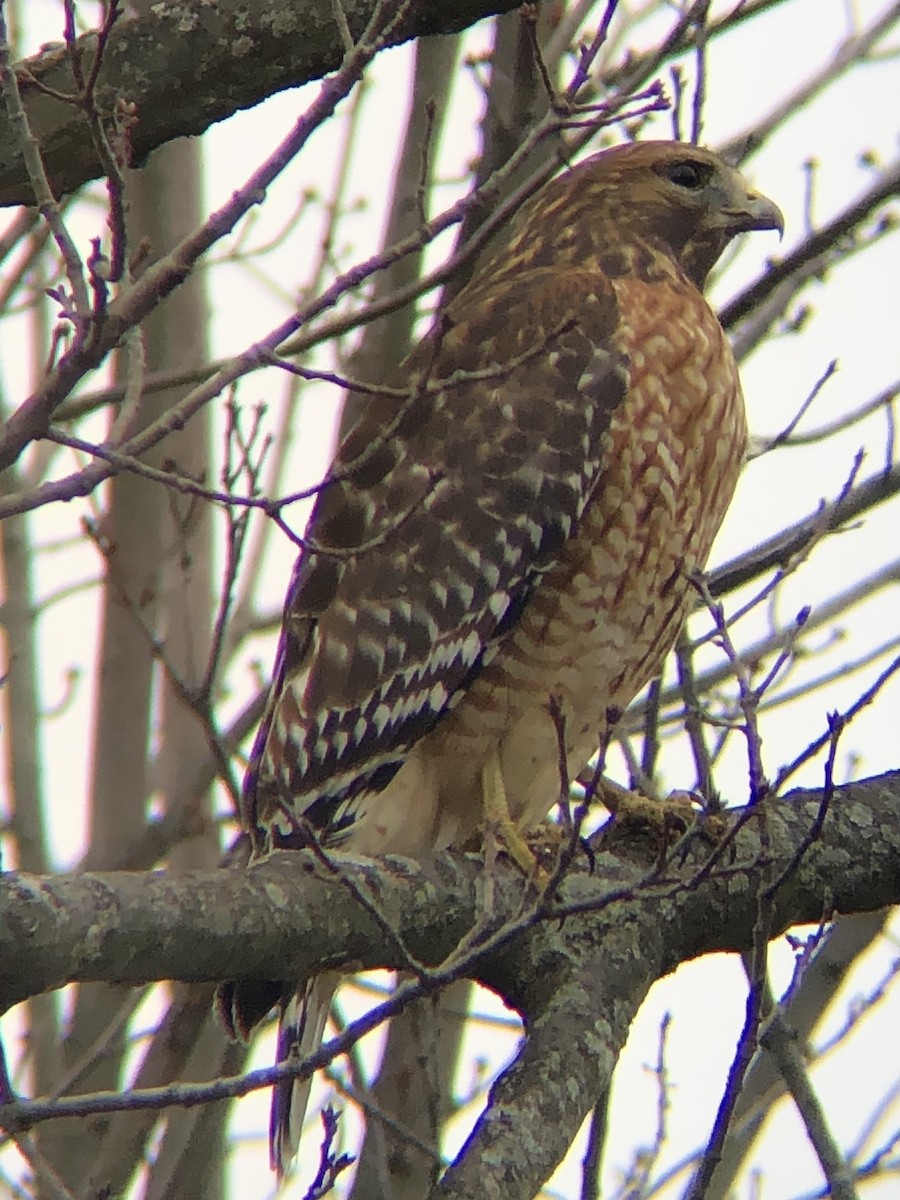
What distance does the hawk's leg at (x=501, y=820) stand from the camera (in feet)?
13.7

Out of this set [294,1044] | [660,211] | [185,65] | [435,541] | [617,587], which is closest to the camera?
[185,65]

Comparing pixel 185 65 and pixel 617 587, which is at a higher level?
pixel 185 65

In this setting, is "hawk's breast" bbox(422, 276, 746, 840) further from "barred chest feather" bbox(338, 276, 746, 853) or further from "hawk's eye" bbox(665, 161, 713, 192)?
"hawk's eye" bbox(665, 161, 713, 192)

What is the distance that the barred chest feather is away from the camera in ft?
14.2

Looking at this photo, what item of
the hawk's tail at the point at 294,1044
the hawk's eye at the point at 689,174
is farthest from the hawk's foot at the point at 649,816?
the hawk's eye at the point at 689,174

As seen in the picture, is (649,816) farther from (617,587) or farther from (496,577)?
(496,577)

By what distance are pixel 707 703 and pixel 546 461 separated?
1136 mm

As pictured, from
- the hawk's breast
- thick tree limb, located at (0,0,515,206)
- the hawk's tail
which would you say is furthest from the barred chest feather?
thick tree limb, located at (0,0,515,206)

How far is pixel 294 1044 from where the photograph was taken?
4.18 metres

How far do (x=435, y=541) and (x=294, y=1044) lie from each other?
3.90ft

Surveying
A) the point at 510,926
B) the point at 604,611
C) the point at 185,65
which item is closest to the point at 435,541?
the point at 604,611

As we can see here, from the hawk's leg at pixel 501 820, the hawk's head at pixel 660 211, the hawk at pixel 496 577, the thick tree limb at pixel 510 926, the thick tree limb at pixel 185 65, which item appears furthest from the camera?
the hawk's head at pixel 660 211

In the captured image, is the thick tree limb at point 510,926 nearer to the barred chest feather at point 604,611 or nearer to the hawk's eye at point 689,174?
the barred chest feather at point 604,611

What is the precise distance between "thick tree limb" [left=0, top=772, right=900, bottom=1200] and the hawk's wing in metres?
0.58
